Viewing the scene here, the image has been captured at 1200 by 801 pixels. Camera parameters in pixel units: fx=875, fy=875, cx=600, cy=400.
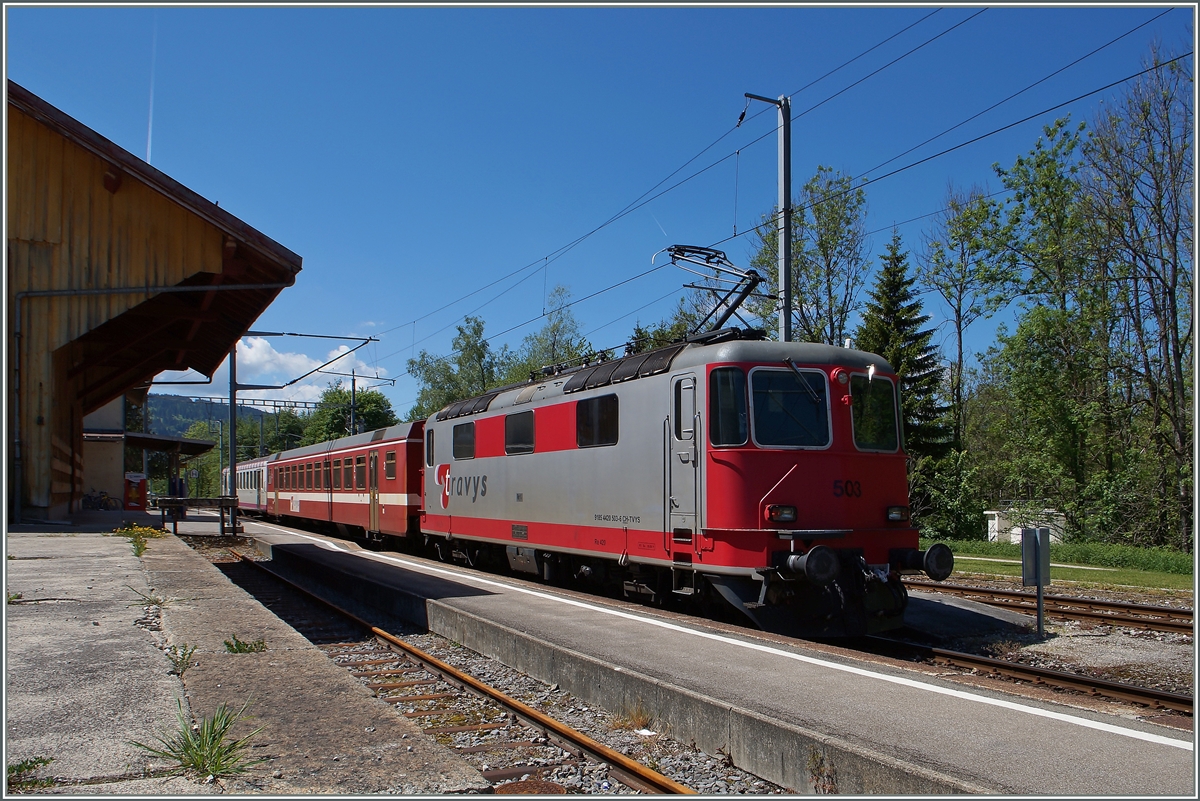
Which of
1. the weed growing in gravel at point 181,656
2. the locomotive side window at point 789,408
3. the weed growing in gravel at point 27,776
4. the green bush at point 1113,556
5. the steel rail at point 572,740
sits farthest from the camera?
the green bush at point 1113,556

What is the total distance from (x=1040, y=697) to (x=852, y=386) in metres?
4.16

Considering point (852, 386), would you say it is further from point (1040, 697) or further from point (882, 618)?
point (1040, 697)

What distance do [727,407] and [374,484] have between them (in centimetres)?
1557

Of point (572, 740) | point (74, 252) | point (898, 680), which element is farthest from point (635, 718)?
point (74, 252)

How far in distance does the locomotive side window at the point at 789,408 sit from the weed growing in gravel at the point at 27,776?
22.3 feet

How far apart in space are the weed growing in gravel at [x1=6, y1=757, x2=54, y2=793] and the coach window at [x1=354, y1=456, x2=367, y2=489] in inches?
770

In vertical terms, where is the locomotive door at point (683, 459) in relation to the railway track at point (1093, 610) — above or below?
above

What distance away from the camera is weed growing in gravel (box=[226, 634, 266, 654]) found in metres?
7.42

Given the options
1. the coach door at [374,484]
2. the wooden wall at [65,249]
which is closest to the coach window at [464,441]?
the wooden wall at [65,249]

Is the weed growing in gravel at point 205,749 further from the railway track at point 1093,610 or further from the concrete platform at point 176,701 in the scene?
the railway track at point 1093,610

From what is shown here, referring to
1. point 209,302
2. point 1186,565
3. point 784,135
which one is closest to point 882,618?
point 784,135

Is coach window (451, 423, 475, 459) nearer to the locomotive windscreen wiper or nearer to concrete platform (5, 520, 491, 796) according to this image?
concrete platform (5, 520, 491, 796)

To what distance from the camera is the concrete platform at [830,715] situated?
443 cm

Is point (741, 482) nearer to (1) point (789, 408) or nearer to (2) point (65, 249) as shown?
(1) point (789, 408)
